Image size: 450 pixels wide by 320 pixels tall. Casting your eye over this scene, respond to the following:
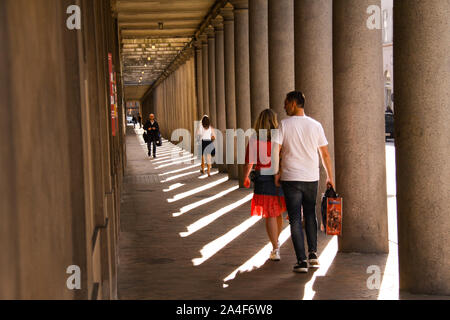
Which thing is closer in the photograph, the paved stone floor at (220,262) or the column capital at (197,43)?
the paved stone floor at (220,262)

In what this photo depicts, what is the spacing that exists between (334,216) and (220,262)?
153cm

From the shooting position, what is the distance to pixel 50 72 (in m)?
2.91

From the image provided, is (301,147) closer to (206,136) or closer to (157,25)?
(206,136)

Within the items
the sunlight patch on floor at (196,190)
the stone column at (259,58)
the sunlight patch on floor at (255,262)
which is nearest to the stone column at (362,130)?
the sunlight patch on floor at (255,262)

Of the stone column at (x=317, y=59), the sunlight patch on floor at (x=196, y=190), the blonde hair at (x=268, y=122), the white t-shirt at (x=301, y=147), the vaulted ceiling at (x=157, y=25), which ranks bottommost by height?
the sunlight patch on floor at (x=196, y=190)

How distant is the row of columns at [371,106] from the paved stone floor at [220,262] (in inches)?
16.4

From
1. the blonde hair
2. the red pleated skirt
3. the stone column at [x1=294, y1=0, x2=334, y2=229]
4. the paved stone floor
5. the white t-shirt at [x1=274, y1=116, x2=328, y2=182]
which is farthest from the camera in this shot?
the stone column at [x1=294, y1=0, x2=334, y2=229]

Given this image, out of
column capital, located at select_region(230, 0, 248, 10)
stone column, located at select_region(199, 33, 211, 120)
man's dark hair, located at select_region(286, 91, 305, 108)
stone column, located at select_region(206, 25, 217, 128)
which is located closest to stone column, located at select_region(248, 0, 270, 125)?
column capital, located at select_region(230, 0, 248, 10)

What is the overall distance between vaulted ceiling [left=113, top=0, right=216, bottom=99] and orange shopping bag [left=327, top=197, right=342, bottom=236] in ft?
41.3

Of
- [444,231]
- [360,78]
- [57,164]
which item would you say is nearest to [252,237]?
[360,78]

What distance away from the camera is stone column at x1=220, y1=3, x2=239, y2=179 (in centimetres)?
2020

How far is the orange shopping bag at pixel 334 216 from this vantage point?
7262 millimetres

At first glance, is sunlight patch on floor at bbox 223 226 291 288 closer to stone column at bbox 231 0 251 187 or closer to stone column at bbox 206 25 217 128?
stone column at bbox 231 0 251 187

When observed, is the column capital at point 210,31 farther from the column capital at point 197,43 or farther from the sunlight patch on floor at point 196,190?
the sunlight patch on floor at point 196,190
